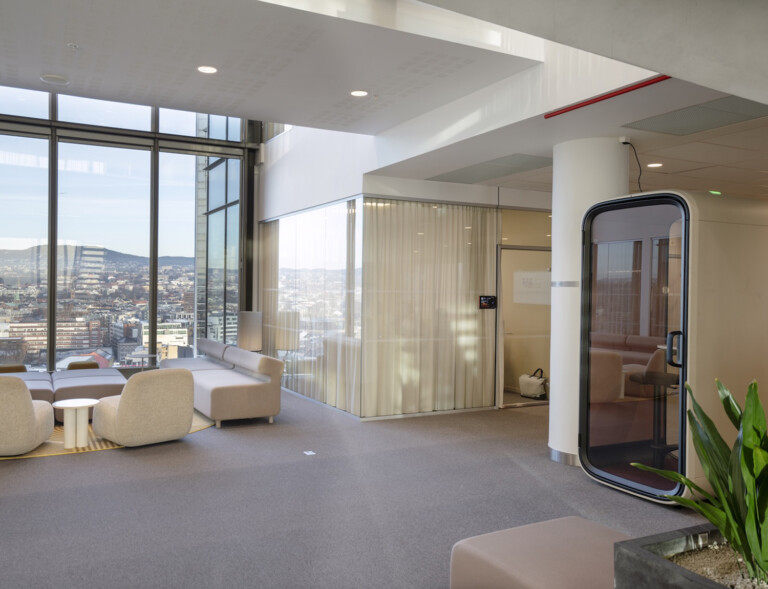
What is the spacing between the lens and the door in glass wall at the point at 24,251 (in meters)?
9.03

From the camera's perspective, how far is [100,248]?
31.3ft

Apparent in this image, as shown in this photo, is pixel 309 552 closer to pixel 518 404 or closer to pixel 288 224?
pixel 518 404

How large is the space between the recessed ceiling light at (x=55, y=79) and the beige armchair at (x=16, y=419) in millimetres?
2407

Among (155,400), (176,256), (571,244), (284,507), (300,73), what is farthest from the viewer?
(176,256)

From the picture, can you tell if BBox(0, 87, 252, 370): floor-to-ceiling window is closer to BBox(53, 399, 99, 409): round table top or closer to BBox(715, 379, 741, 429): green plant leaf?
BBox(53, 399, 99, 409): round table top

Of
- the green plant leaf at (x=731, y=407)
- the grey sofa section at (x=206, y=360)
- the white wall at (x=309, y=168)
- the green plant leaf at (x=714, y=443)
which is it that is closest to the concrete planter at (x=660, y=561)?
the green plant leaf at (x=714, y=443)

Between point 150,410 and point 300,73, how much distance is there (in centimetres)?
324

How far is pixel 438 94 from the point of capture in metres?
5.58

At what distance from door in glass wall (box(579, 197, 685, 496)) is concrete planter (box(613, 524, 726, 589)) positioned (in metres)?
2.31

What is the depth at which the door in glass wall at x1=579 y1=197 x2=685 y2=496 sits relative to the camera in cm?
452

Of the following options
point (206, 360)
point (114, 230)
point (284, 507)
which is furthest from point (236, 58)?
point (114, 230)

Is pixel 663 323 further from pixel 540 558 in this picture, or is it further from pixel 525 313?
pixel 525 313

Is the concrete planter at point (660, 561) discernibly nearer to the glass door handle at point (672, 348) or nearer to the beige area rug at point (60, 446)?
the glass door handle at point (672, 348)

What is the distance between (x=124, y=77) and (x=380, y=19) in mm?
2298
